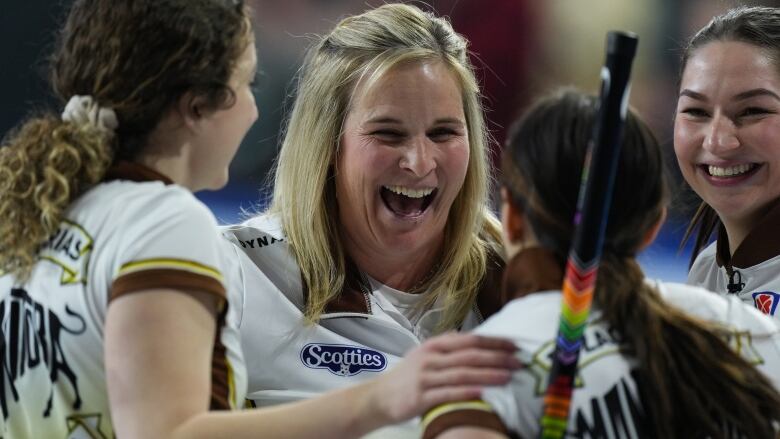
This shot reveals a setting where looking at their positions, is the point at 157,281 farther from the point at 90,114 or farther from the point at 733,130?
the point at 733,130

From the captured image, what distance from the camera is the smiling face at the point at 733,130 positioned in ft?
7.84

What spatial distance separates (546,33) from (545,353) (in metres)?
4.35

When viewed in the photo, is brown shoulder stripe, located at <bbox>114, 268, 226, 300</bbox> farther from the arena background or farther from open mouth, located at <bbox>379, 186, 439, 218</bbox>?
the arena background

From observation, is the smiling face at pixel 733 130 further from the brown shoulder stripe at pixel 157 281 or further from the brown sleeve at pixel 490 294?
the brown shoulder stripe at pixel 157 281

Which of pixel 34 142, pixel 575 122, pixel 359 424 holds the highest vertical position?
pixel 575 122

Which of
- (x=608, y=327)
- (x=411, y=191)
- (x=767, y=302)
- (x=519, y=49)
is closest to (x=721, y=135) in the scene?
(x=767, y=302)

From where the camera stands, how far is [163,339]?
134cm

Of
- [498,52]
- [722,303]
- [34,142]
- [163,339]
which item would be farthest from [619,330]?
[498,52]

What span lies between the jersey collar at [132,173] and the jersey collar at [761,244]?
1428 millimetres

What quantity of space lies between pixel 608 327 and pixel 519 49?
4.22 m

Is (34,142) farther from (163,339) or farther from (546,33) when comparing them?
(546,33)

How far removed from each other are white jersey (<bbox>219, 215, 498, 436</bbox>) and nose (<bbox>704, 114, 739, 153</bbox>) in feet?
2.18

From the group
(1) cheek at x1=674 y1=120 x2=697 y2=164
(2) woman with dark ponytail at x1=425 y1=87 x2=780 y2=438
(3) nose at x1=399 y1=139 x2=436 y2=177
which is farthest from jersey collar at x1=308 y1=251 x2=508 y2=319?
(2) woman with dark ponytail at x1=425 y1=87 x2=780 y2=438

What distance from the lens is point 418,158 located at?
223 cm
